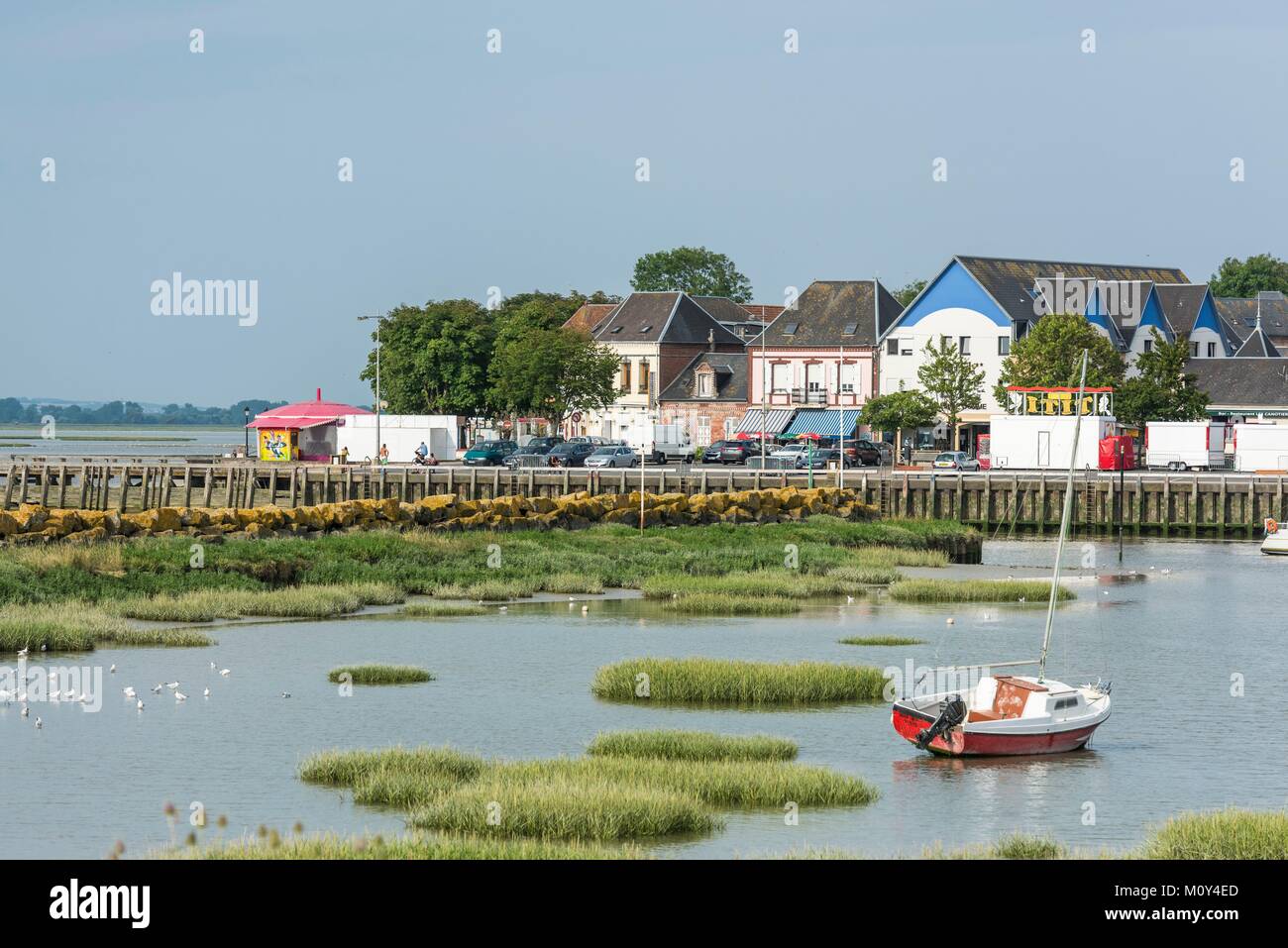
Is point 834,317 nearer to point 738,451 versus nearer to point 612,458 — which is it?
point 738,451

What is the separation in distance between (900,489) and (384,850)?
232ft

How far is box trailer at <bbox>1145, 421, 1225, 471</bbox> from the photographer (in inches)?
3844

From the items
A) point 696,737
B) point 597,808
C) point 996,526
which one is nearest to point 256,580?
point 696,737

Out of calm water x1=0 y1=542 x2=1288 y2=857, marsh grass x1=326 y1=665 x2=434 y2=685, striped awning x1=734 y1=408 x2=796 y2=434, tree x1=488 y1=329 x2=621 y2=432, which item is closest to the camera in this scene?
calm water x1=0 y1=542 x2=1288 y2=857

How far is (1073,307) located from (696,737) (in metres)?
97.2

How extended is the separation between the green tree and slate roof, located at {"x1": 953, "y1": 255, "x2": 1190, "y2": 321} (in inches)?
1388

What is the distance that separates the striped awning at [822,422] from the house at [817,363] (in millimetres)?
67

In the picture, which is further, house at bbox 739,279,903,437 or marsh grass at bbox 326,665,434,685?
house at bbox 739,279,903,437

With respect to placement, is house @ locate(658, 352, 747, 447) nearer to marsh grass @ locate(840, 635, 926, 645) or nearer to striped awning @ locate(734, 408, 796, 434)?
striped awning @ locate(734, 408, 796, 434)

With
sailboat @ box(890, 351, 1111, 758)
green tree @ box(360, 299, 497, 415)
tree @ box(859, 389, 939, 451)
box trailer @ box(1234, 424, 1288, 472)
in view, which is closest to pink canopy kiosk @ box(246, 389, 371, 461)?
green tree @ box(360, 299, 497, 415)

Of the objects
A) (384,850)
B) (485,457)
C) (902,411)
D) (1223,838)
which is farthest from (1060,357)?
(384,850)

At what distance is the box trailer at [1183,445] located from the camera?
97625 millimetres

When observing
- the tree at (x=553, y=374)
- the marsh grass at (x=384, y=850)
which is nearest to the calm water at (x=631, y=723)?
the marsh grass at (x=384, y=850)
